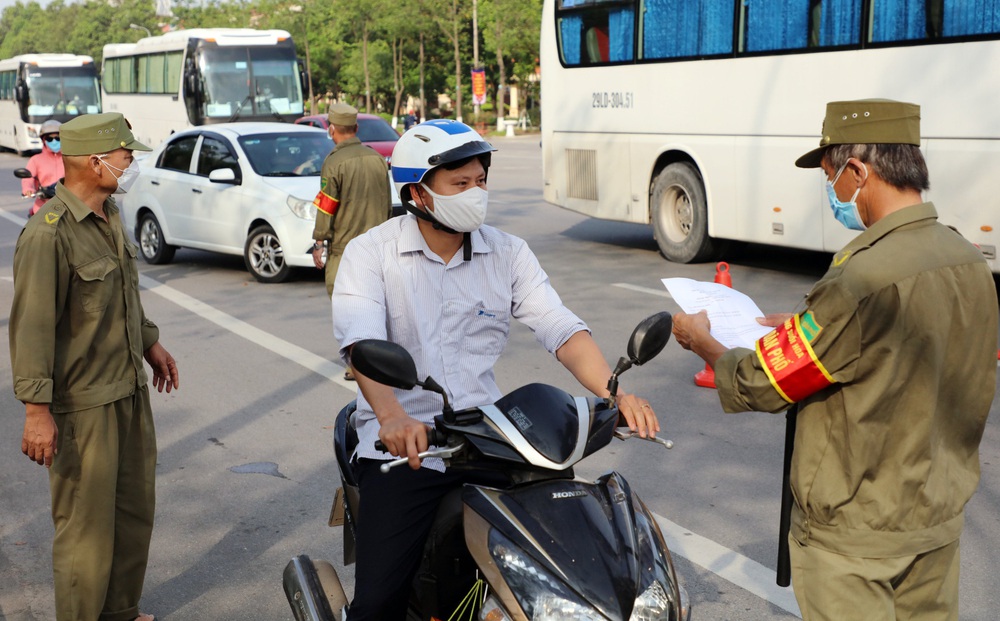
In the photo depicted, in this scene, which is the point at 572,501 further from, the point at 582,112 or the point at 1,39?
the point at 1,39

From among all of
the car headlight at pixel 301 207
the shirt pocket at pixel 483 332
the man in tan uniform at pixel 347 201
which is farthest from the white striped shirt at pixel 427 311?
the car headlight at pixel 301 207

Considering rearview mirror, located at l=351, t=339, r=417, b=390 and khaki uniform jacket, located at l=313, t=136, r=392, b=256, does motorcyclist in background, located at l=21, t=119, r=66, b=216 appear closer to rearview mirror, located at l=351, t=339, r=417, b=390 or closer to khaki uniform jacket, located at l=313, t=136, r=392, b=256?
khaki uniform jacket, located at l=313, t=136, r=392, b=256

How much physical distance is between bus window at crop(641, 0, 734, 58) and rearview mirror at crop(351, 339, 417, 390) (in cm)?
1054

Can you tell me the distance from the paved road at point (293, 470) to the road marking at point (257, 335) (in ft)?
0.08

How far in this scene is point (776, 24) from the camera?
11781 millimetres

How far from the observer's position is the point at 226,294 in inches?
468

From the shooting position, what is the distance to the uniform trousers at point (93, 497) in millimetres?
3990

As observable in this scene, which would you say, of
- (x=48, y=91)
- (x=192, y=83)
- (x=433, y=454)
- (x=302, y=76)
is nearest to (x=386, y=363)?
(x=433, y=454)

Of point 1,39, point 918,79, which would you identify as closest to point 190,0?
point 918,79

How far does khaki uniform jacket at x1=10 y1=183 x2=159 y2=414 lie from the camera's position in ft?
12.6

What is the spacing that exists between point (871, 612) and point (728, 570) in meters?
1.96

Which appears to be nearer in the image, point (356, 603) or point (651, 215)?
point (356, 603)

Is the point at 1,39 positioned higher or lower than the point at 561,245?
higher

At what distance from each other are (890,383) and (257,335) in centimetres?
765
